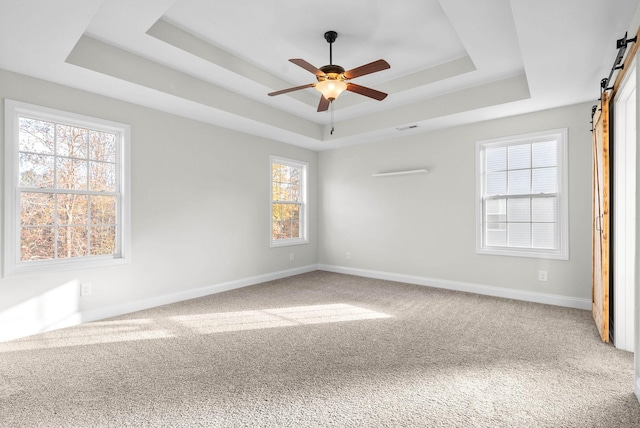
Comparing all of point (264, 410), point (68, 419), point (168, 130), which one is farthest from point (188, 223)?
point (264, 410)

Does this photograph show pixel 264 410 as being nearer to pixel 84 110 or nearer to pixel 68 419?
pixel 68 419

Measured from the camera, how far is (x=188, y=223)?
438cm

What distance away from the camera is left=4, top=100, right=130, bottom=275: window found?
9.99 feet

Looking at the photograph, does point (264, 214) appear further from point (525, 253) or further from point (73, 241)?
point (525, 253)

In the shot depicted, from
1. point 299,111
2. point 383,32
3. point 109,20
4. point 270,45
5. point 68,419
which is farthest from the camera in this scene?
point 299,111

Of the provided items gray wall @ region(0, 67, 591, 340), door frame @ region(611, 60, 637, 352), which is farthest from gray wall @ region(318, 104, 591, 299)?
door frame @ region(611, 60, 637, 352)

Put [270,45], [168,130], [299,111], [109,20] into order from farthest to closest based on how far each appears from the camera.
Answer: [299,111]
[168,130]
[270,45]
[109,20]

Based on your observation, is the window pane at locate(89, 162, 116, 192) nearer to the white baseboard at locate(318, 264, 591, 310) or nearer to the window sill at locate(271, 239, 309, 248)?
the window sill at locate(271, 239, 309, 248)

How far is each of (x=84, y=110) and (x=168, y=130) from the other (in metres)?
0.91

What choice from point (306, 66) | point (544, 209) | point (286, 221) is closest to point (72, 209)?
point (306, 66)

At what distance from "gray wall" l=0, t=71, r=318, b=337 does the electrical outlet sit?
48mm

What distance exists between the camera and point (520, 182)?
172 inches

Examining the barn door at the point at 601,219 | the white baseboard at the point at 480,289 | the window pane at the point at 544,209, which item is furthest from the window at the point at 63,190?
the window pane at the point at 544,209

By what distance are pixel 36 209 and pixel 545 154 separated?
19.2 feet
